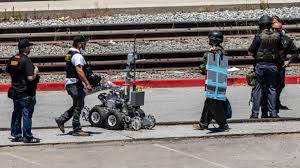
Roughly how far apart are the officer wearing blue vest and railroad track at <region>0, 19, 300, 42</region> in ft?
26.2

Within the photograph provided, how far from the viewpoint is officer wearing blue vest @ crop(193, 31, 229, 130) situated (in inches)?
620

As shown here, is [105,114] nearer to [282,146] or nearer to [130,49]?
[282,146]

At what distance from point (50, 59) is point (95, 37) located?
1.92 meters

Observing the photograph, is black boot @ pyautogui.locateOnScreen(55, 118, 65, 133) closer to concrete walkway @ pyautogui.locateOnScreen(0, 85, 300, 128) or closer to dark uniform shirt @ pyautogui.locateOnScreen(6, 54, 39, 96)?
dark uniform shirt @ pyautogui.locateOnScreen(6, 54, 39, 96)

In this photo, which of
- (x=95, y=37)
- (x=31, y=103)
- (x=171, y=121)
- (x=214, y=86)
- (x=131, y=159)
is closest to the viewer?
(x=131, y=159)

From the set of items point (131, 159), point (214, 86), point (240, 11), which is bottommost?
point (131, 159)

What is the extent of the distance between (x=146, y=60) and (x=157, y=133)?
6.87m

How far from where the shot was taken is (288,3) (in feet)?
95.5

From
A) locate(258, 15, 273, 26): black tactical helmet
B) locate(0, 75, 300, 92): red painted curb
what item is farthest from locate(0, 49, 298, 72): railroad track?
locate(258, 15, 273, 26): black tactical helmet

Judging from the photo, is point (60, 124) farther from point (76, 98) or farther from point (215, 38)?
point (215, 38)

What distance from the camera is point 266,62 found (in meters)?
16.8

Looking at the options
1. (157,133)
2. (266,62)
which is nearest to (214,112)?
(157,133)

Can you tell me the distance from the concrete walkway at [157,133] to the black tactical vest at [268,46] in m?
1.16

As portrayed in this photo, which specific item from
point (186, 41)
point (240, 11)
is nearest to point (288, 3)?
point (240, 11)
